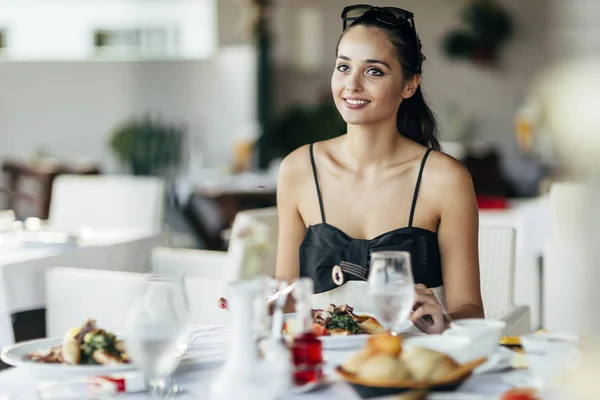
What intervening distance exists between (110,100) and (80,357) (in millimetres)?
8095

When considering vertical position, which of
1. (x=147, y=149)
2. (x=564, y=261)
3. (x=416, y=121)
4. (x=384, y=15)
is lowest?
(x=564, y=261)

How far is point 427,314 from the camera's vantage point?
1.86 m

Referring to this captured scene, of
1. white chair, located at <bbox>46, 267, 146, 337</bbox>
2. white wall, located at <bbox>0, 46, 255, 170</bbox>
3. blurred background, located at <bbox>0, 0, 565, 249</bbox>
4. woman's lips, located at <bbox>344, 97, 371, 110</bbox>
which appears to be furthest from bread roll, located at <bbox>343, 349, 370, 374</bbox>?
white wall, located at <bbox>0, 46, 255, 170</bbox>

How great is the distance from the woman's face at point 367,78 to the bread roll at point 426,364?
92 cm

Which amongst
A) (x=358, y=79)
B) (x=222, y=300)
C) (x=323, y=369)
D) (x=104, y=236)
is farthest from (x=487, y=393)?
(x=104, y=236)

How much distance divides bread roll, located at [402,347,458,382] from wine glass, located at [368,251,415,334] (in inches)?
7.8

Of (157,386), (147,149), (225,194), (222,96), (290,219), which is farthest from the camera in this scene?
(222,96)

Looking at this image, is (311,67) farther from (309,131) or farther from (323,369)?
(323,369)

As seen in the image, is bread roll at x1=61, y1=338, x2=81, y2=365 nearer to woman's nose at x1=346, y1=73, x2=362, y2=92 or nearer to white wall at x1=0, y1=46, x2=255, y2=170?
woman's nose at x1=346, y1=73, x2=362, y2=92

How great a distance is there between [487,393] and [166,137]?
6.69 metres

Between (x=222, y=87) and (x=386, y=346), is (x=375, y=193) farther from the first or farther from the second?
Answer: (x=222, y=87)

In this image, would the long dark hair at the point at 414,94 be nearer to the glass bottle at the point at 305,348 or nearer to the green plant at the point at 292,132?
the glass bottle at the point at 305,348

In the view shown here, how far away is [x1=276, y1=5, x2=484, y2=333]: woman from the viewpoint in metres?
2.26

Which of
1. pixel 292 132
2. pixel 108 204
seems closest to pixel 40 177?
pixel 108 204
